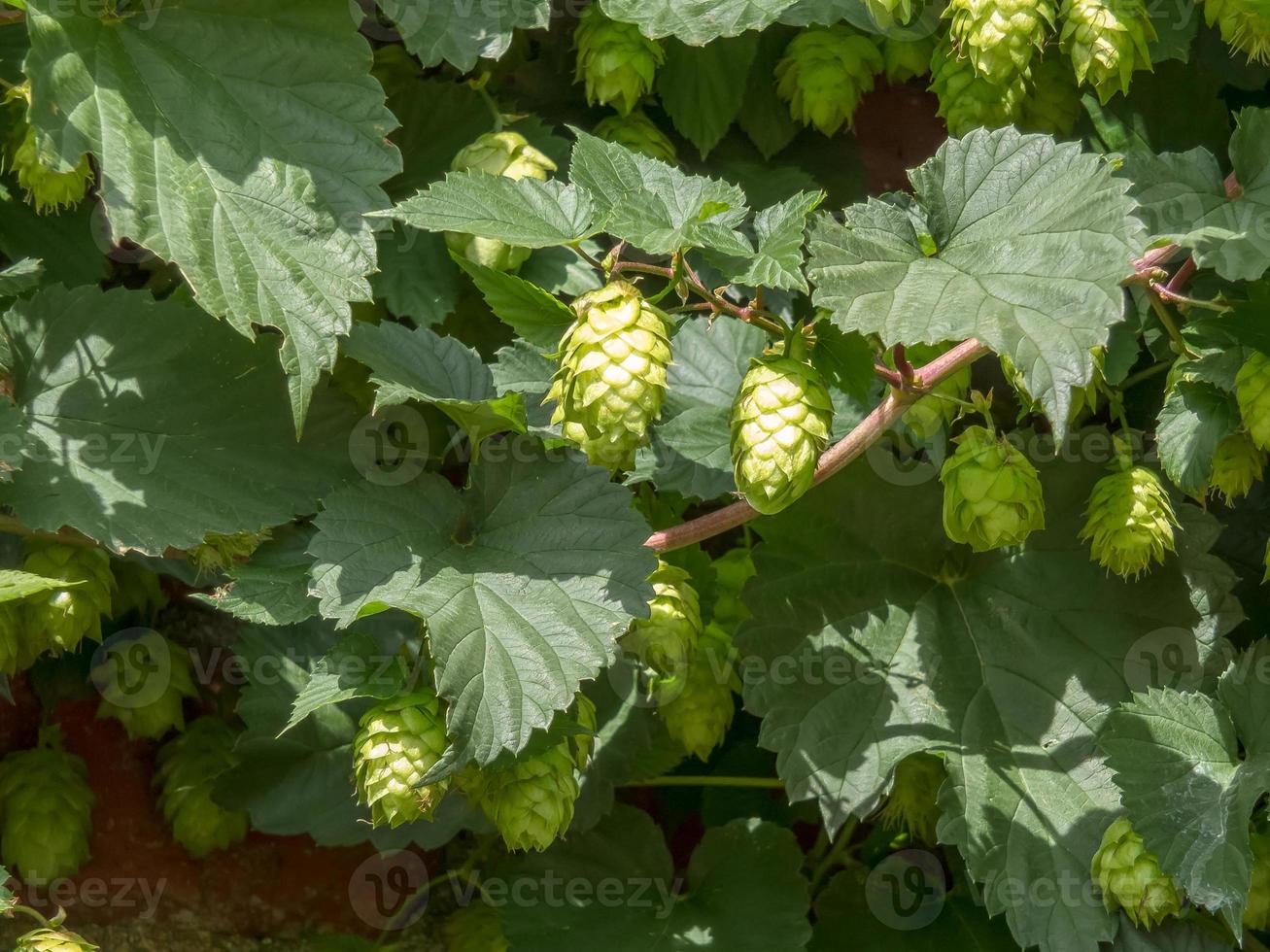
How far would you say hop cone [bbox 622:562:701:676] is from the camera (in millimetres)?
1610

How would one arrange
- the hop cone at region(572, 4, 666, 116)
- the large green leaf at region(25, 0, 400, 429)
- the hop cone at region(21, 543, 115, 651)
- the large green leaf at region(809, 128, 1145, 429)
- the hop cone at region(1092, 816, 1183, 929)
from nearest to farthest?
the large green leaf at region(809, 128, 1145, 429) → the large green leaf at region(25, 0, 400, 429) → the hop cone at region(1092, 816, 1183, 929) → the hop cone at region(21, 543, 115, 651) → the hop cone at region(572, 4, 666, 116)

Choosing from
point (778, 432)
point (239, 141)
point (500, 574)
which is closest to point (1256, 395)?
point (778, 432)

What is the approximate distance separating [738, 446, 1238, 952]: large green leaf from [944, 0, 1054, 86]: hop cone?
52 cm

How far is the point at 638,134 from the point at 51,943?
129 centimetres

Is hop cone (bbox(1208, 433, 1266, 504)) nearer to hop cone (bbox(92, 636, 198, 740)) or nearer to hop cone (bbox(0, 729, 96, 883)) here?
hop cone (bbox(92, 636, 198, 740))

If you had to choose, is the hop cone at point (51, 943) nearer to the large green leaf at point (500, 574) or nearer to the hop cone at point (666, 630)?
the large green leaf at point (500, 574)

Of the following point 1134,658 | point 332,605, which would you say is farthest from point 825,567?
point 332,605

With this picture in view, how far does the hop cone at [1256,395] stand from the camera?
59.1 inches

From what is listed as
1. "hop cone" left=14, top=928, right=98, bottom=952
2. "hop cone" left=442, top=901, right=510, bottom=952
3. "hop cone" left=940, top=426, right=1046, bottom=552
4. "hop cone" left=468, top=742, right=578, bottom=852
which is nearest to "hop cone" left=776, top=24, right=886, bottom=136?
"hop cone" left=940, top=426, right=1046, bottom=552

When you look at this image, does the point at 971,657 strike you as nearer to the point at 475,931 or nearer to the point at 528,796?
the point at 528,796

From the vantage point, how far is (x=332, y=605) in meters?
1.36

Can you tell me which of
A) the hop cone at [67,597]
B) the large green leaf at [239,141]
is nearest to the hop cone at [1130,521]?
the large green leaf at [239,141]

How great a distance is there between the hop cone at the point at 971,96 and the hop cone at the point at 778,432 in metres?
0.63

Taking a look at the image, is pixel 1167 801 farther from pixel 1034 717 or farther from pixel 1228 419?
pixel 1228 419
